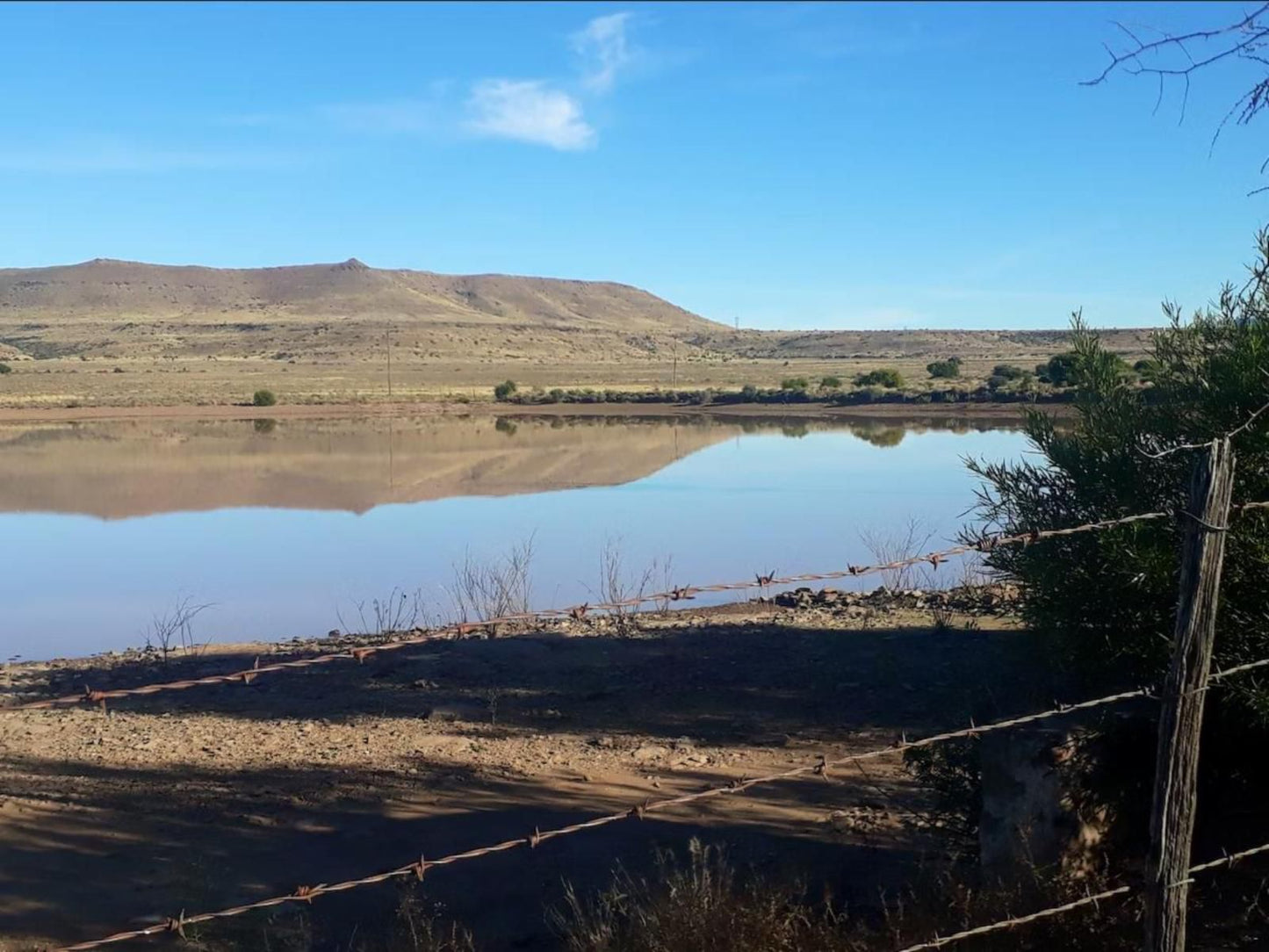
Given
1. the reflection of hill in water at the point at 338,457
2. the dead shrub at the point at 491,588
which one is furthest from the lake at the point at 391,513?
the dead shrub at the point at 491,588

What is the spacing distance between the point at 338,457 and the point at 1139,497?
31.0 m

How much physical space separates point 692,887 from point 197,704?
254 inches

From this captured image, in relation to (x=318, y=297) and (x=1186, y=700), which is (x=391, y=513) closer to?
(x=1186, y=700)

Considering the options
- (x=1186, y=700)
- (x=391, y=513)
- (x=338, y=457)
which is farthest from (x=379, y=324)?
(x=1186, y=700)

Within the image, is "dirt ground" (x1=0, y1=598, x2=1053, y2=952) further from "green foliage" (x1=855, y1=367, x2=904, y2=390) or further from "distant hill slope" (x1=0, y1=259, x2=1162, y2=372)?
"distant hill slope" (x1=0, y1=259, x2=1162, y2=372)

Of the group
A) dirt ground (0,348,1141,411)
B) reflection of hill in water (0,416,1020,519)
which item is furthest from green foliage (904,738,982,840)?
dirt ground (0,348,1141,411)

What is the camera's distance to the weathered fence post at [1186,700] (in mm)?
3338

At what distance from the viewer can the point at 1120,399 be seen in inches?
245

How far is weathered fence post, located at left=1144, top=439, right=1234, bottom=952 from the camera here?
131 inches

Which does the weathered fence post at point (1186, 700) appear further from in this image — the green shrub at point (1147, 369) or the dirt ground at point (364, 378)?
the dirt ground at point (364, 378)

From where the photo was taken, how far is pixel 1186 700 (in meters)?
3.43

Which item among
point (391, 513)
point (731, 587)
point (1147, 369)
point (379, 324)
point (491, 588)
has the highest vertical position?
point (379, 324)

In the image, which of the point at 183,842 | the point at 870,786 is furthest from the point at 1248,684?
the point at 183,842

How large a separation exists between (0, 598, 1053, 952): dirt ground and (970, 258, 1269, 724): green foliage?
Result: 1.89 feet
